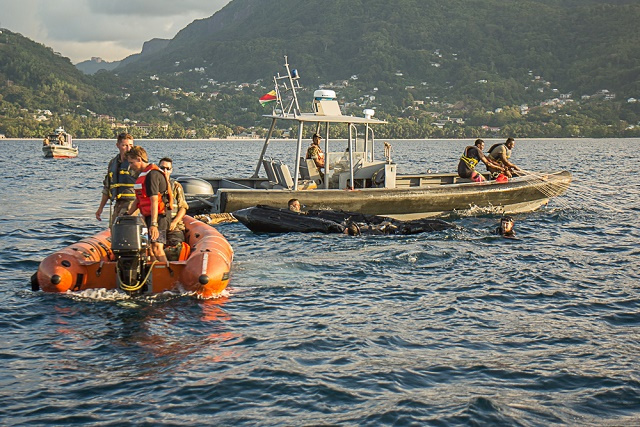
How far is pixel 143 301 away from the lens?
1028cm

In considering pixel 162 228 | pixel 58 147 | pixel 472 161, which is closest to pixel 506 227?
pixel 472 161

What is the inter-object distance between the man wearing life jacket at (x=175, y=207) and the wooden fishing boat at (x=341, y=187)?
22.1 feet

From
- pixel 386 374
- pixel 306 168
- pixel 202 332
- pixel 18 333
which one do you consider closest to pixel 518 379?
pixel 386 374

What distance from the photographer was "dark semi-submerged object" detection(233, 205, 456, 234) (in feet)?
55.8

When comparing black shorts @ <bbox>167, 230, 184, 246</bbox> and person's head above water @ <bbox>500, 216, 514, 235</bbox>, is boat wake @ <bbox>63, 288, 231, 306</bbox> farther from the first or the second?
person's head above water @ <bbox>500, 216, 514, 235</bbox>

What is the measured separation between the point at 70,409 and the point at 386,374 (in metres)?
3.30

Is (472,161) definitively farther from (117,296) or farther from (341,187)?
(117,296)

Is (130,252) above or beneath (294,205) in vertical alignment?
above

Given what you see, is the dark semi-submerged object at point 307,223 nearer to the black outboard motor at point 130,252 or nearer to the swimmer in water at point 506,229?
the swimmer in water at point 506,229

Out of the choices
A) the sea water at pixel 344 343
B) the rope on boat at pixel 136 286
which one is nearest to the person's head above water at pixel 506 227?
the sea water at pixel 344 343

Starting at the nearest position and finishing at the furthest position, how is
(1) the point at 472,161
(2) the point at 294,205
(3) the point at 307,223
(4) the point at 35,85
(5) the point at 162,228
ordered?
(5) the point at 162,228, (3) the point at 307,223, (2) the point at 294,205, (1) the point at 472,161, (4) the point at 35,85

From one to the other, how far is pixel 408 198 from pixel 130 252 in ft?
34.9

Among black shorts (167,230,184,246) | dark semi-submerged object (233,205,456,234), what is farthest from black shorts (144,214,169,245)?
dark semi-submerged object (233,205,456,234)

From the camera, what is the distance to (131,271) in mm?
9953
